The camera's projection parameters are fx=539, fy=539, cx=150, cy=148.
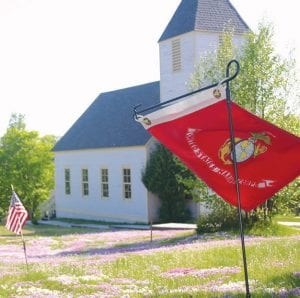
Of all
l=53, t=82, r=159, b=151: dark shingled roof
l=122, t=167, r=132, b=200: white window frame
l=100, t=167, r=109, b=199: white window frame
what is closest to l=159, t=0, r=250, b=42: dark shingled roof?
l=53, t=82, r=159, b=151: dark shingled roof

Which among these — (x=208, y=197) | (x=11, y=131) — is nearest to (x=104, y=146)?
(x=11, y=131)

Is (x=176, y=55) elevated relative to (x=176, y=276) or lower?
elevated

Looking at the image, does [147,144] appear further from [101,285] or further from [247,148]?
[247,148]

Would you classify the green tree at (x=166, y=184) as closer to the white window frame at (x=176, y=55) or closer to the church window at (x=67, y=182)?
the white window frame at (x=176, y=55)

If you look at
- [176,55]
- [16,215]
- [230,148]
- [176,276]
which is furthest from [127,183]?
[230,148]

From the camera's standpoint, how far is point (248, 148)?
6855mm

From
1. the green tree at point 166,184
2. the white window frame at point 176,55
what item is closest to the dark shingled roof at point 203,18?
the white window frame at point 176,55

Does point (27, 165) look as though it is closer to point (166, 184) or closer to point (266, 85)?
point (166, 184)

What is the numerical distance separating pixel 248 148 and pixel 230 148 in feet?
0.75

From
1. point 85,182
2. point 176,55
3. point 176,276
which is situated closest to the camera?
point 176,276

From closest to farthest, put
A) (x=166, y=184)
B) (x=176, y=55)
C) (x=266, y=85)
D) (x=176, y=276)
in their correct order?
(x=176, y=276) < (x=266, y=85) < (x=166, y=184) < (x=176, y=55)

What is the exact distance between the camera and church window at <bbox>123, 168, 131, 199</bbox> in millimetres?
38312

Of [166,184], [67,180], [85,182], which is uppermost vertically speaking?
[67,180]

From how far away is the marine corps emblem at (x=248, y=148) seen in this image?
268 inches
